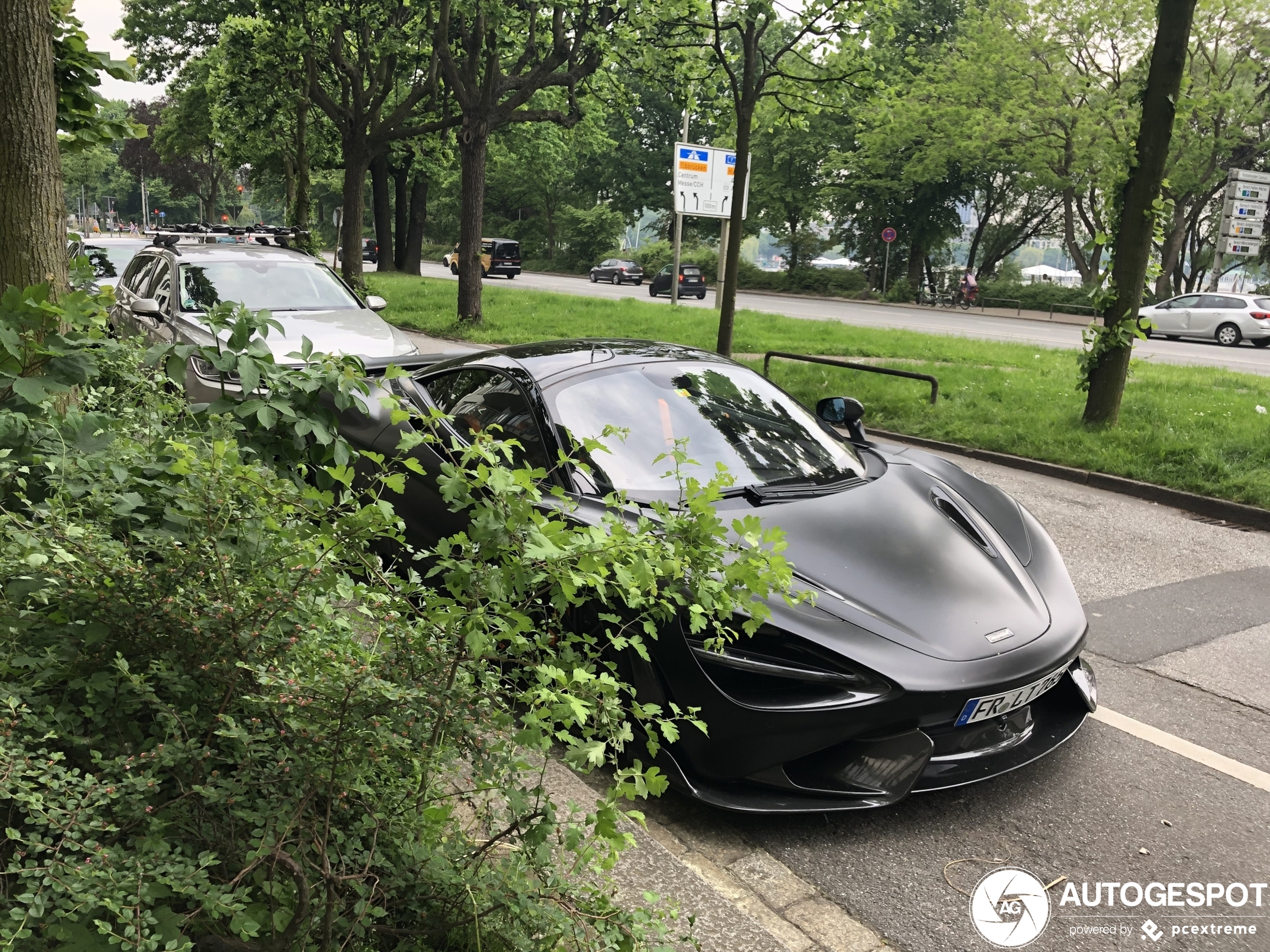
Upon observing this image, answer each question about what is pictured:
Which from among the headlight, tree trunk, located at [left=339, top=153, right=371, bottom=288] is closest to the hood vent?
the headlight

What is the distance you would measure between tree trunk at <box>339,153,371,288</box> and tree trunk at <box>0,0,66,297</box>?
59.9 feet

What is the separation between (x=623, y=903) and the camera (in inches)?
99.7

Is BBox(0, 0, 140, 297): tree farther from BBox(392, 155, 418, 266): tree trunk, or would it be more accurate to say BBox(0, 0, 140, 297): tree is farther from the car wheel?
BBox(392, 155, 418, 266): tree trunk

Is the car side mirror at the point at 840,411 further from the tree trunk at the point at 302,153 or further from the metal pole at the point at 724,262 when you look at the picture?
the tree trunk at the point at 302,153

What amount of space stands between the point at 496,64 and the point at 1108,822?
17.7 m

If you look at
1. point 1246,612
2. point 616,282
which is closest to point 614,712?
point 1246,612

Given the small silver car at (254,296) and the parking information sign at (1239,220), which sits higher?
the parking information sign at (1239,220)

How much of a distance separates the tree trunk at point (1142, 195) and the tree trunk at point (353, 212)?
16.2 metres

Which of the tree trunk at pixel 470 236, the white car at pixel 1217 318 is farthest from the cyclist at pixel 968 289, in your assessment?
the tree trunk at pixel 470 236

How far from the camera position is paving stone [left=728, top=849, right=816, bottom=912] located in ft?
9.68

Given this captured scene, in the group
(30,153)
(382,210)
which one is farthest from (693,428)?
(382,210)

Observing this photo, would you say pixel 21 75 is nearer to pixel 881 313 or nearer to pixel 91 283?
pixel 91 283

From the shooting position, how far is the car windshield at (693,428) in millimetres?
4004

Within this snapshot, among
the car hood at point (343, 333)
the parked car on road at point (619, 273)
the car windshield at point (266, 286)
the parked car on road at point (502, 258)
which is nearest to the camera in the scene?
the car hood at point (343, 333)
